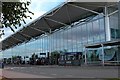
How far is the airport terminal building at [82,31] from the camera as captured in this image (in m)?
46.5

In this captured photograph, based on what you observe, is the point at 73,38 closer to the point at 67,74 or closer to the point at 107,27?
the point at 107,27

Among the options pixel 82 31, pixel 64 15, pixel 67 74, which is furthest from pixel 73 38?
pixel 67 74

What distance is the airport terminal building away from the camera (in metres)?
46.5

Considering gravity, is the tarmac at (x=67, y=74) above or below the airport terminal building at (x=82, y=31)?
below

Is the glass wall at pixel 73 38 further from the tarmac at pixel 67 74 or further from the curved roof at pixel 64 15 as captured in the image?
the tarmac at pixel 67 74

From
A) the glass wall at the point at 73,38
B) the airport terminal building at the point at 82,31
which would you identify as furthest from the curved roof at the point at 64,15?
the glass wall at the point at 73,38

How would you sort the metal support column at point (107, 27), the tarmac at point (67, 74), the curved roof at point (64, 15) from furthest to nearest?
the curved roof at point (64, 15)
the metal support column at point (107, 27)
the tarmac at point (67, 74)

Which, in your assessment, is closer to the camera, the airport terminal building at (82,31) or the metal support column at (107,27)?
the airport terminal building at (82,31)

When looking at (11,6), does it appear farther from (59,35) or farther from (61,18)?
(59,35)

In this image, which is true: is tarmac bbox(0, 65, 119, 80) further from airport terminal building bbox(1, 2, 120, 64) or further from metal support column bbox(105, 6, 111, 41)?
metal support column bbox(105, 6, 111, 41)

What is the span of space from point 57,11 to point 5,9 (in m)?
44.7

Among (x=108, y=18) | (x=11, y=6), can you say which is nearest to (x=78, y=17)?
(x=108, y=18)

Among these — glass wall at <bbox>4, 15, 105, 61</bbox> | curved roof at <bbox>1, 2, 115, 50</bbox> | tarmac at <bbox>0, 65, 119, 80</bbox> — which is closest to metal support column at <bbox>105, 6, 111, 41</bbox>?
glass wall at <bbox>4, 15, 105, 61</bbox>

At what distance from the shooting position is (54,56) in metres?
66.2
